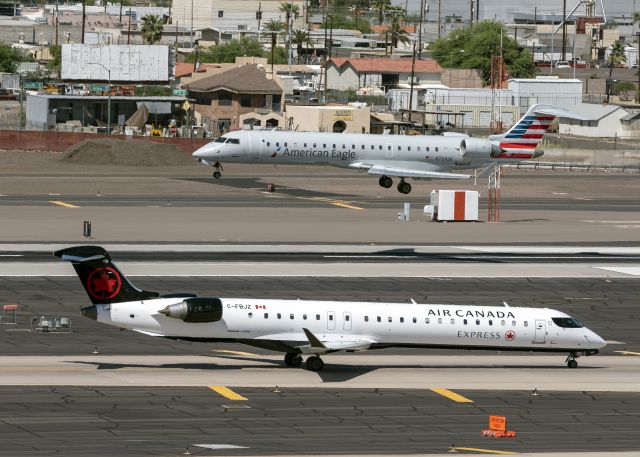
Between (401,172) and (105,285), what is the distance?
58392mm

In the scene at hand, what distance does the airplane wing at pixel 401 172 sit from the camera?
9844cm

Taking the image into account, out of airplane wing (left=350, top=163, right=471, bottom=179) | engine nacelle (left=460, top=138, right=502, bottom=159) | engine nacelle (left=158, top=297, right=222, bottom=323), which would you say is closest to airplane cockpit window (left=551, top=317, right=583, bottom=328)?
engine nacelle (left=158, top=297, right=222, bottom=323)

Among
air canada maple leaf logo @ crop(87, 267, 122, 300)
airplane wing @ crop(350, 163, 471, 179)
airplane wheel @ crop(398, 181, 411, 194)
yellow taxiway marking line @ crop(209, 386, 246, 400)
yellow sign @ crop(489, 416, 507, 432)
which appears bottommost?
yellow taxiway marking line @ crop(209, 386, 246, 400)

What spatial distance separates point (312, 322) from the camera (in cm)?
4403

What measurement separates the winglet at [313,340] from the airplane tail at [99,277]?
546 centimetres

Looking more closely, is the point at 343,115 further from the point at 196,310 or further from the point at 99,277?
the point at 196,310

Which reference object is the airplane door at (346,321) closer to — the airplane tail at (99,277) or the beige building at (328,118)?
the airplane tail at (99,277)

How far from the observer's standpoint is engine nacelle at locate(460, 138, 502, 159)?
101094mm

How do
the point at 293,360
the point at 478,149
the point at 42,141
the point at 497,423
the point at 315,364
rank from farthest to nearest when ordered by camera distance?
the point at 42,141 < the point at 478,149 < the point at 293,360 < the point at 315,364 < the point at 497,423

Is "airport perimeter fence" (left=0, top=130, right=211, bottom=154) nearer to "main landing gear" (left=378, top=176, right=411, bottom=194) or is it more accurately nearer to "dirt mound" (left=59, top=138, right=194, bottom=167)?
"dirt mound" (left=59, top=138, right=194, bottom=167)

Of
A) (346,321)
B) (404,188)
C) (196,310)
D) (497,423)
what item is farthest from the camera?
(404,188)

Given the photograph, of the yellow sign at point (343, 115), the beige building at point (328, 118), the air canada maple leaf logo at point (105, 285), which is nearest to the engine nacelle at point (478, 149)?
the beige building at point (328, 118)

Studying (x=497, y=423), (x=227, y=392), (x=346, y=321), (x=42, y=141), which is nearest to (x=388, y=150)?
(x=42, y=141)

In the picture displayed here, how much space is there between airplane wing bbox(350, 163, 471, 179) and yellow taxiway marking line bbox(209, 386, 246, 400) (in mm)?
57522
